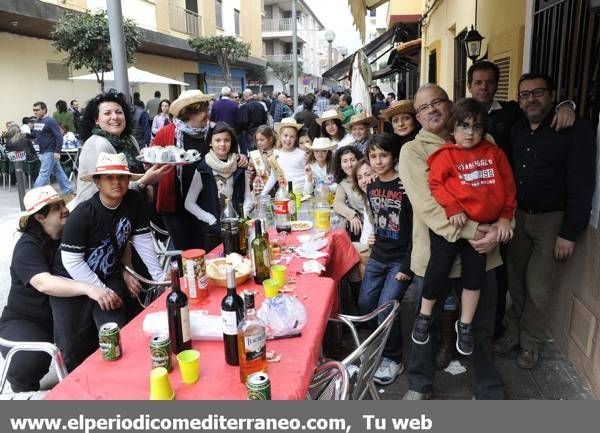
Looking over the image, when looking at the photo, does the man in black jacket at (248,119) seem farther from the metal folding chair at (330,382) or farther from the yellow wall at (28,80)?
the metal folding chair at (330,382)

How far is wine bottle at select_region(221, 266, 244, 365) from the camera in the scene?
1.88 metres

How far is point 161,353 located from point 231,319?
0.29m

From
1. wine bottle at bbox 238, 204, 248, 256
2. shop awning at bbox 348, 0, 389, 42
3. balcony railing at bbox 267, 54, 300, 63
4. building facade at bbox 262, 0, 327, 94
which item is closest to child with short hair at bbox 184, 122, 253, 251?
wine bottle at bbox 238, 204, 248, 256

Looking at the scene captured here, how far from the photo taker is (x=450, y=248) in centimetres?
268

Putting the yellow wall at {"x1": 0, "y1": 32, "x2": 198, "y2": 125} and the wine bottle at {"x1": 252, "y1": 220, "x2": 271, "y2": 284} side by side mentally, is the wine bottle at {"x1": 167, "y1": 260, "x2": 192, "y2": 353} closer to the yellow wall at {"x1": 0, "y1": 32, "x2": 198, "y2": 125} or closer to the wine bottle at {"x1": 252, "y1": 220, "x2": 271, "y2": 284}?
the wine bottle at {"x1": 252, "y1": 220, "x2": 271, "y2": 284}

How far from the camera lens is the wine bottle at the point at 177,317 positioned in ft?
6.43

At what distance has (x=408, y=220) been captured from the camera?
10.6 feet

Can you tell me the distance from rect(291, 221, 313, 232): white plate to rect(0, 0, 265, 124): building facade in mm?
9738

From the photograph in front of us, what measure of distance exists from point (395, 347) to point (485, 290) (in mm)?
829

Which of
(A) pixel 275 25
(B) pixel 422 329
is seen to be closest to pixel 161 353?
(B) pixel 422 329

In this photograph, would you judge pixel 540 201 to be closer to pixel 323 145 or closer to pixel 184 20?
pixel 323 145

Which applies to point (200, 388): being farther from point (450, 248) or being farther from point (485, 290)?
point (485, 290)

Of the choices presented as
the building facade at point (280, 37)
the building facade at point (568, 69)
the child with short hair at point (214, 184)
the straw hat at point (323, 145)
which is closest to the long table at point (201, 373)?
the child with short hair at point (214, 184)

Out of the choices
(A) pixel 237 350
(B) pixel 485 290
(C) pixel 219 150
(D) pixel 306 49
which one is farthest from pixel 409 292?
(D) pixel 306 49
